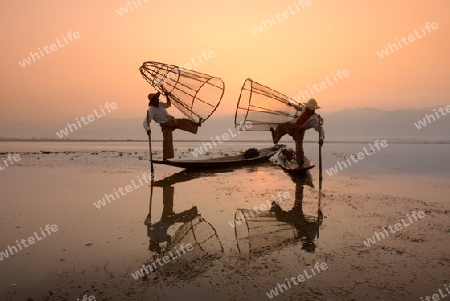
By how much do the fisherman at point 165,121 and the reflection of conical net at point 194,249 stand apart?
8.86 metres

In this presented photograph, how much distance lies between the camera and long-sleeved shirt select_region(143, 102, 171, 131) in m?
15.6

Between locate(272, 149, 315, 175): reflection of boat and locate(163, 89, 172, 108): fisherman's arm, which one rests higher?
locate(163, 89, 172, 108): fisherman's arm

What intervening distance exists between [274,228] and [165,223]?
Result: 9.01ft

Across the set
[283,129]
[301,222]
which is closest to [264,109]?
[283,129]

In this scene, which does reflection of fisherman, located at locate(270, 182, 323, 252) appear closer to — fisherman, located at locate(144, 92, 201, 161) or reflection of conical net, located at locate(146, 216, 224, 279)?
reflection of conical net, located at locate(146, 216, 224, 279)

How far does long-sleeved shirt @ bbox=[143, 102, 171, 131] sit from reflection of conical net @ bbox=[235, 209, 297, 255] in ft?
→ 28.3

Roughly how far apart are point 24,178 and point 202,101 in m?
9.86

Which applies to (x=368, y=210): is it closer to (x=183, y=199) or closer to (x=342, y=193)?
(x=342, y=193)

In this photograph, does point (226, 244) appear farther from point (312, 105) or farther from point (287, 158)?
point (287, 158)

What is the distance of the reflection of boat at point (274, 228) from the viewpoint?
6.33m

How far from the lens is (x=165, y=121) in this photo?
16.0 m

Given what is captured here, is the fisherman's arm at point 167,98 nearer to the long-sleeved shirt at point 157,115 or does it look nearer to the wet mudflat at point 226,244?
the long-sleeved shirt at point 157,115

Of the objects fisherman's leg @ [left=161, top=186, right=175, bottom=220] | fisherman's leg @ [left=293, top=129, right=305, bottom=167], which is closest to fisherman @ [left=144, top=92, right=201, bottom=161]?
fisherman's leg @ [left=161, top=186, right=175, bottom=220]

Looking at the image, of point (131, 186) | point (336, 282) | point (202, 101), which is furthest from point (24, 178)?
point (336, 282)
